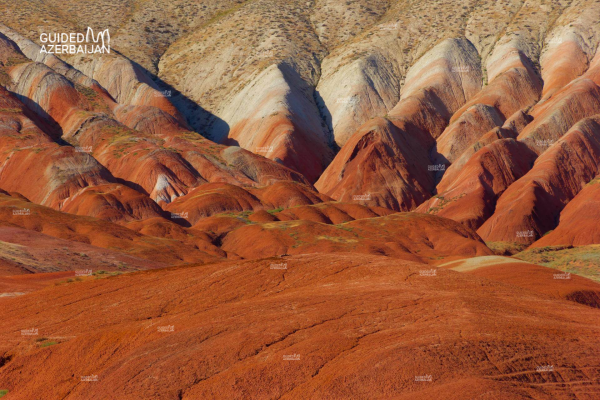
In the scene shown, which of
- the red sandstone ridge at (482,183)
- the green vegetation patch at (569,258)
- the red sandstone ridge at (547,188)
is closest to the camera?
the green vegetation patch at (569,258)

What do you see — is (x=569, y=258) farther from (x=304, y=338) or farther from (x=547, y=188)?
(x=304, y=338)

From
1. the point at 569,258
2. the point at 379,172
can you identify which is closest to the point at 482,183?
the point at 379,172

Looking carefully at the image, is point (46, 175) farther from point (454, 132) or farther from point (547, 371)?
point (547, 371)

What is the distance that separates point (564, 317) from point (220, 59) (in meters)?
94.1

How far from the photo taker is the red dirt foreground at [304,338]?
15.1 m

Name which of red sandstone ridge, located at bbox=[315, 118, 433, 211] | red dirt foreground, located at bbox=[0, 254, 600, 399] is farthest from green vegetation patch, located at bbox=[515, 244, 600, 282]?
red dirt foreground, located at bbox=[0, 254, 600, 399]

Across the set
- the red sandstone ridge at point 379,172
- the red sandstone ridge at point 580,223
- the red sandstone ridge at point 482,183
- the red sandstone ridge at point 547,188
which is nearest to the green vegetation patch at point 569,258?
the red sandstone ridge at point 580,223

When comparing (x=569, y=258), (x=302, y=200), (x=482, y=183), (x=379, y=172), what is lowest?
(x=569, y=258)

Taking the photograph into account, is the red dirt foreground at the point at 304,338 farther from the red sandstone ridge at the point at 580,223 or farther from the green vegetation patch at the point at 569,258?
the red sandstone ridge at the point at 580,223

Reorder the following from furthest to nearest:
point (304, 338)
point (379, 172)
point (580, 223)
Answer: point (379, 172) < point (580, 223) < point (304, 338)

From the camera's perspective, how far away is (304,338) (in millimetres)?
17547

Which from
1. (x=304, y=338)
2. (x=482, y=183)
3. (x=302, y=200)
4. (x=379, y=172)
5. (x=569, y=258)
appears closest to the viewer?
(x=304, y=338)

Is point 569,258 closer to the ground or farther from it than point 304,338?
closer to the ground

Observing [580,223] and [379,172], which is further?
[379,172]
